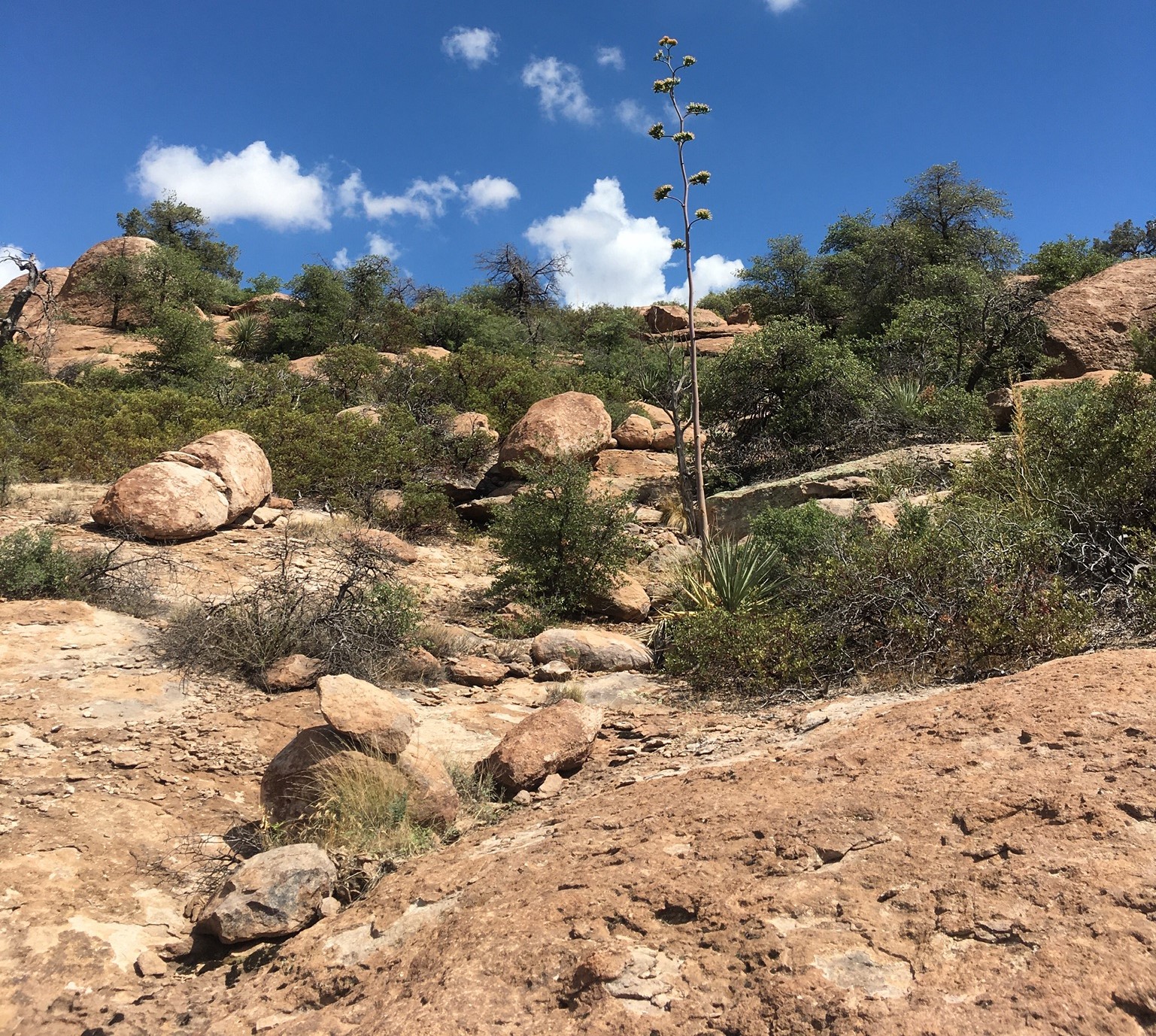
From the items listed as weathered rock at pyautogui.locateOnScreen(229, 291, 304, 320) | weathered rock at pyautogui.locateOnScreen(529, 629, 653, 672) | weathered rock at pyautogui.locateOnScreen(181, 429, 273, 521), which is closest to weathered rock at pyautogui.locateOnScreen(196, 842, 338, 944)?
weathered rock at pyautogui.locateOnScreen(529, 629, 653, 672)

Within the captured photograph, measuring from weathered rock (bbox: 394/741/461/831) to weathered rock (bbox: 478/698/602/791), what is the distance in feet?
1.27

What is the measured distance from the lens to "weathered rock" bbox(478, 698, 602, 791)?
182 inches

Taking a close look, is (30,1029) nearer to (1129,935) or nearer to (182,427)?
(1129,935)

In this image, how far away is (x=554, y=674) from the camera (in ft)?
23.5

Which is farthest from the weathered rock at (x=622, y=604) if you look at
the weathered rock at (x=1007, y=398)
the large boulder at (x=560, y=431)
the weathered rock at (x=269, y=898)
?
the weathered rock at (x=1007, y=398)

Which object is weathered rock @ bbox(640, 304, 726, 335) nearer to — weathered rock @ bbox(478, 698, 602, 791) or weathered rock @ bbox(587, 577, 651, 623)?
weathered rock @ bbox(587, 577, 651, 623)

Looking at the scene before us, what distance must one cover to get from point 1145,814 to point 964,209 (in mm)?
29979

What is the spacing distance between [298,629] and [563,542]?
3911mm

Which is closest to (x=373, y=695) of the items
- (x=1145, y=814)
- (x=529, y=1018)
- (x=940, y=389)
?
(x=529, y=1018)

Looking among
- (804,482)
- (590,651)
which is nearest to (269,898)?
(590,651)

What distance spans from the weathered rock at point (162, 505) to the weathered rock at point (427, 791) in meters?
6.70

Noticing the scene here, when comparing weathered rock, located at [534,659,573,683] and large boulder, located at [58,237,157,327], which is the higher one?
large boulder, located at [58,237,157,327]

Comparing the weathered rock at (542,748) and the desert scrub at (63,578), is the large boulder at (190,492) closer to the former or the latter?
the desert scrub at (63,578)

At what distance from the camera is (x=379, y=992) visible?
2.61 meters
